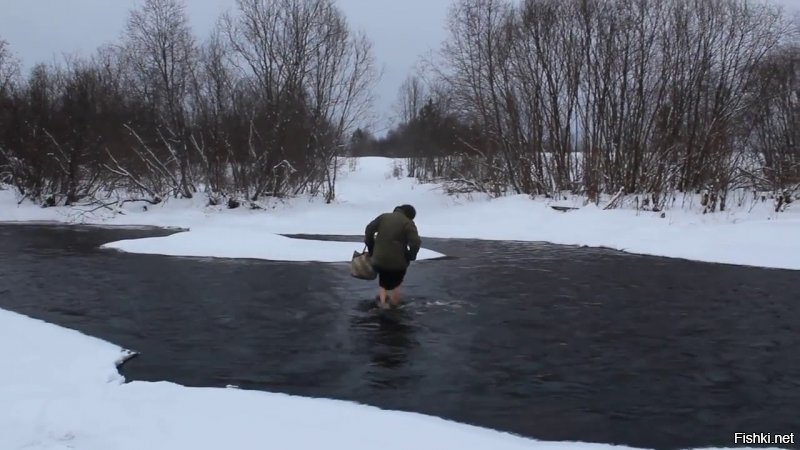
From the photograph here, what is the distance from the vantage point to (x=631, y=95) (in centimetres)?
3042

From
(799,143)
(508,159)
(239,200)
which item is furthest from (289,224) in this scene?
(799,143)

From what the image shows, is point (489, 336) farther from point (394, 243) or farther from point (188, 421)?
point (188, 421)

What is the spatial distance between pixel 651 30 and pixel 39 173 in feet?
99.9

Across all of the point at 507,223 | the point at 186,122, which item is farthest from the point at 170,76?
the point at 507,223

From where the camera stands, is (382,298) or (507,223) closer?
(382,298)

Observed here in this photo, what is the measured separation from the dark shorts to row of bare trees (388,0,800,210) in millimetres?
18388

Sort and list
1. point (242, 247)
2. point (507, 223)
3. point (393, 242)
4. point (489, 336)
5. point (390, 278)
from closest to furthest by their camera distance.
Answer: point (489, 336) → point (393, 242) → point (390, 278) → point (242, 247) → point (507, 223)

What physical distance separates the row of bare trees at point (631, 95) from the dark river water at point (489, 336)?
13664 millimetres

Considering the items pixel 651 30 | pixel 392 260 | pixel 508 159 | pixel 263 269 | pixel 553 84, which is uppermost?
pixel 651 30

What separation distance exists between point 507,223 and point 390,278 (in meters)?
16.7

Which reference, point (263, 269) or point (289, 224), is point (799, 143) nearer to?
point (289, 224)

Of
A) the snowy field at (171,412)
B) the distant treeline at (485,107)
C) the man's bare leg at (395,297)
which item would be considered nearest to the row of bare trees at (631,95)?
the distant treeline at (485,107)

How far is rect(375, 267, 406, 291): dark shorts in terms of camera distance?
1043 cm

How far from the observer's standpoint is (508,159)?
34031mm
